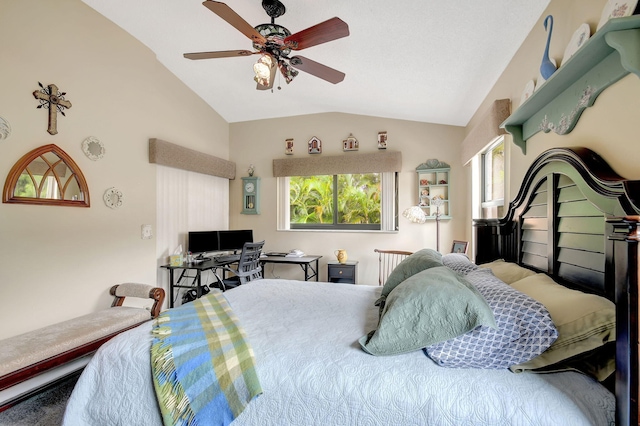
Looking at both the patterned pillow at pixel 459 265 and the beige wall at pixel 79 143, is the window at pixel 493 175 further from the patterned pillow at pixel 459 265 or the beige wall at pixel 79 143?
the beige wall at pixel 79 143

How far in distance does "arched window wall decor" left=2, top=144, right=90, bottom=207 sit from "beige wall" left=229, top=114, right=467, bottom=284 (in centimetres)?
221

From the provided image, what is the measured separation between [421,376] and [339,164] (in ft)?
11.0

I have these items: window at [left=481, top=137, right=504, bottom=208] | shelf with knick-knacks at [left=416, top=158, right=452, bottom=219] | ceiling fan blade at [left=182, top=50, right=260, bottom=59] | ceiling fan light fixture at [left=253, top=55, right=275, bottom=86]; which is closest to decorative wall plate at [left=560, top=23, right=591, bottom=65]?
window at [left=481, top=137, right=504, bottom=208]

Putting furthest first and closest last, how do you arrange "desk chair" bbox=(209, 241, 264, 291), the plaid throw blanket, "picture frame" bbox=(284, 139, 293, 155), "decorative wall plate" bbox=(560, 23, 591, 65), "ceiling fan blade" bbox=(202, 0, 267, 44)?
"picture frame" bbox=(284, 139, 293, 155)
"desk chair" bbox=(209, 241, 264, 291)
"ceiling fan blade" bbox=(202, 0, 267, 44)
"decorative wall plate" bbox=(560, 23, 591, 65)
the plaid throw blanket

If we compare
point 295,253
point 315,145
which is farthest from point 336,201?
point 295,253

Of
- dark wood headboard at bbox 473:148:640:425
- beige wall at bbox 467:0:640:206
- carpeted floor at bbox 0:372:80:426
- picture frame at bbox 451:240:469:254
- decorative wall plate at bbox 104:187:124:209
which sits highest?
beige wall at bbox 467:0:640:206

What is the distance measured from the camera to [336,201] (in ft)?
14.4

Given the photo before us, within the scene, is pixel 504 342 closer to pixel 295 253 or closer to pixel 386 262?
pixel 386 262

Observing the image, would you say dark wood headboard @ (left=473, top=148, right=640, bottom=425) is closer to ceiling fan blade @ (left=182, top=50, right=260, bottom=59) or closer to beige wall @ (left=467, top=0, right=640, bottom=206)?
beige wall @ (left=467, top=0, right=640, bottom=206)

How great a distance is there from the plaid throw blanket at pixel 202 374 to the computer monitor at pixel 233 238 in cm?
281

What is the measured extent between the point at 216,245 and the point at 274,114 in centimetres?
212

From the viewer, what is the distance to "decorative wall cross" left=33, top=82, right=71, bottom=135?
239 centimetres

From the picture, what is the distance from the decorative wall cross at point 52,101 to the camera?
94.3 inches

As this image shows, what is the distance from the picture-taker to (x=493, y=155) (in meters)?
2.83
